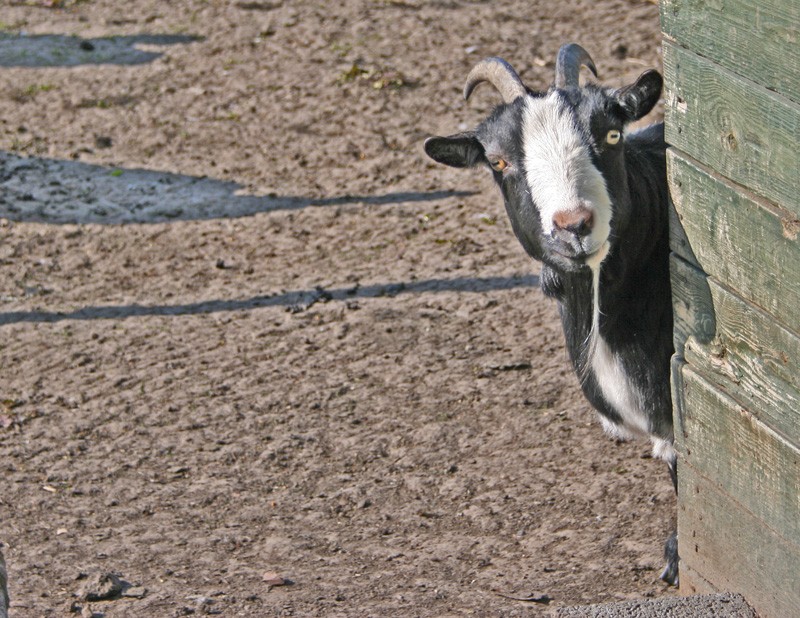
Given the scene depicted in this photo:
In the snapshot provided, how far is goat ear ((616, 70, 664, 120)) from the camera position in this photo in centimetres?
415

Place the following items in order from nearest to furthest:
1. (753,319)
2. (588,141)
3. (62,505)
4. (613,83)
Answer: (753,319)
(588,141)
(62,505)
(613,83)

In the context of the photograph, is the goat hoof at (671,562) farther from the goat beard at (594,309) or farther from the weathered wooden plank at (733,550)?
the goat beard at (594,309)

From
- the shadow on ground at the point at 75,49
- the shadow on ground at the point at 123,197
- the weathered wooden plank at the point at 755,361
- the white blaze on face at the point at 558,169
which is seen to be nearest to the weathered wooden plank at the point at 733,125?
the weathered wooden plank at the point at 755,361

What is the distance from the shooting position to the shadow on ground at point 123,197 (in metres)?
7.35

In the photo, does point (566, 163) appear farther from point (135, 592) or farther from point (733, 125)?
point (135, 592)

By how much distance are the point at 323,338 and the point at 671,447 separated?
7.08 ft

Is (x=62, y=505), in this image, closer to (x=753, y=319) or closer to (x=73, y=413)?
(x=73, y=413)

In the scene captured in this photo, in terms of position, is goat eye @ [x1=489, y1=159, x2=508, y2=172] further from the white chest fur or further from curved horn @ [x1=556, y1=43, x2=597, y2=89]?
the white chest fur

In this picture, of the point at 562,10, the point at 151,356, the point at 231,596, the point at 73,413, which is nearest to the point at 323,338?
the point at 151,356

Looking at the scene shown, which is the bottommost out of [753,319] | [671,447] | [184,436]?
[184,436]

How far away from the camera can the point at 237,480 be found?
16.8 ft

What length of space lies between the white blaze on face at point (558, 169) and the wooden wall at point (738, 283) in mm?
356

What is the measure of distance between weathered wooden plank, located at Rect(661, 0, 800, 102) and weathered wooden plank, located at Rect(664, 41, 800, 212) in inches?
1.3

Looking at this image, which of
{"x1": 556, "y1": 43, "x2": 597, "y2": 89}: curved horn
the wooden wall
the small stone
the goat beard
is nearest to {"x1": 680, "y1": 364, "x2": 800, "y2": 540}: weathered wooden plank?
the wooden wall
